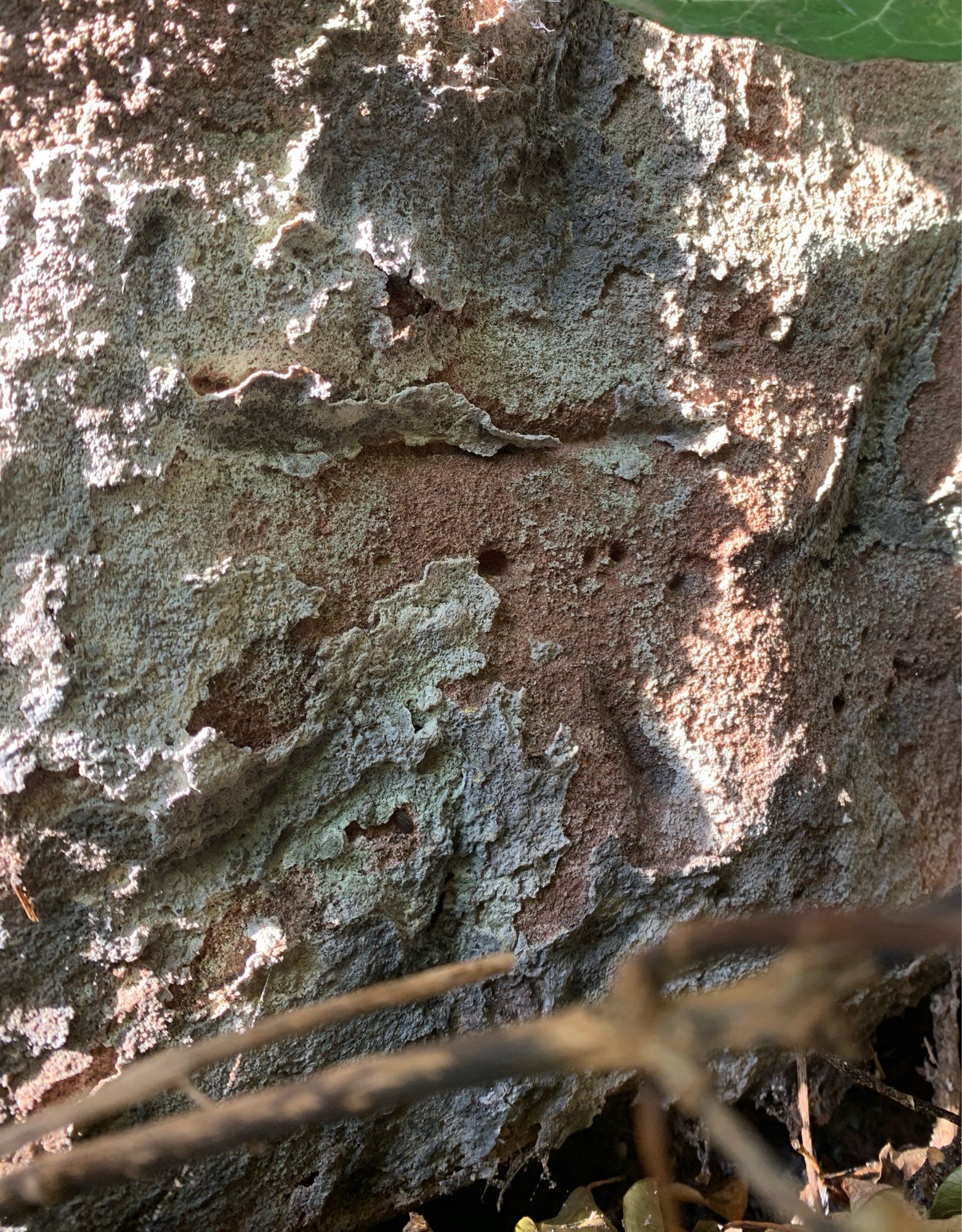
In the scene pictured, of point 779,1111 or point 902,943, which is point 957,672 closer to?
point 779,1111

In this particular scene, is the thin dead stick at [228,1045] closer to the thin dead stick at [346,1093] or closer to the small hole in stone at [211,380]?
the thin dead stick at [346,1093]

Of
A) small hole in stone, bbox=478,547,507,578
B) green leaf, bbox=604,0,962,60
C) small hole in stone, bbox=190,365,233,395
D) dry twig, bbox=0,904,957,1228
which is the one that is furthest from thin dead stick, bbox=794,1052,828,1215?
green leaf, bbox=604,0,962,60

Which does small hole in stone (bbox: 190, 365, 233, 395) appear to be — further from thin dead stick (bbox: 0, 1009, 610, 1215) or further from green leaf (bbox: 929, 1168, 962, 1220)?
green leaf (bbox: 929, 1168, 962, 1220)

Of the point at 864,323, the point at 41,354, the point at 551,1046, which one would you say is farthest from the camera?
the point at 864,323

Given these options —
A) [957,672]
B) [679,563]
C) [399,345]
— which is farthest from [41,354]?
[957,672]

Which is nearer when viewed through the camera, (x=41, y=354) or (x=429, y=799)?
(x=41, y=354)

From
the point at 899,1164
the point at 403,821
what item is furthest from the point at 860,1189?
the point at 403,821

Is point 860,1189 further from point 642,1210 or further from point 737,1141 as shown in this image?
point 737,1141
